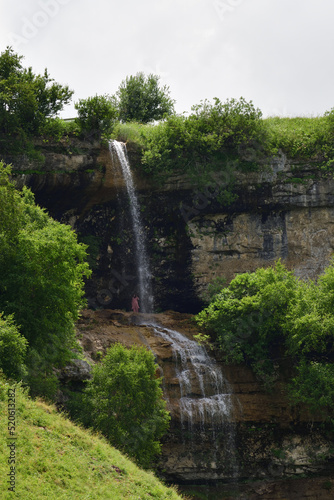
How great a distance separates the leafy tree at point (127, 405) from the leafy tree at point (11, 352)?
371 cm

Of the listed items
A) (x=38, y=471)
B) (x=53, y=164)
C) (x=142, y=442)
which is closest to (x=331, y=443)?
(x=142, y=442)

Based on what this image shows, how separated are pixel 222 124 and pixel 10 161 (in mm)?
13967

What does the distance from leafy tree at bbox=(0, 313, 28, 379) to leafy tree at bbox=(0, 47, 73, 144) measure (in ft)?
54.1

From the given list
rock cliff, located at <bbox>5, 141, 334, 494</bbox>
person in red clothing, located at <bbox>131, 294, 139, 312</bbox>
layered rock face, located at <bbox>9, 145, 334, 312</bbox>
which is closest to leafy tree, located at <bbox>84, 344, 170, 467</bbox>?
rock cliff, located at <bbox>5, 141, 334, 494</bbox>

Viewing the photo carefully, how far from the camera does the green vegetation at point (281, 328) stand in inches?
1069

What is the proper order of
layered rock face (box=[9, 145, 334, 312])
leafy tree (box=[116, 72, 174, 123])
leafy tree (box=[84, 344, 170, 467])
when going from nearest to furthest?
leafy tree (box=[84, 344, 170, 467]) → layered rock face (box=[9, 145, 334, 312]) → leafy tree (box=[116, 72, 174, 123])

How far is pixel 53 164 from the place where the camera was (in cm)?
3350

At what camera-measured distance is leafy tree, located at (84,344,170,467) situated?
20391 millimetres

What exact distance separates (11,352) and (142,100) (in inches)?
1375

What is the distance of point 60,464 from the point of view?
1474cm

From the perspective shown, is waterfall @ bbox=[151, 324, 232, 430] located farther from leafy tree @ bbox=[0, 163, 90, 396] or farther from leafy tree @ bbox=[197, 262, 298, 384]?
leafy tree @ bbox=[0, 163, 90, 396]

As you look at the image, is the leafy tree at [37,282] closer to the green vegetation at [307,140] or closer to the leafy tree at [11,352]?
the leafy tree at [11,352]

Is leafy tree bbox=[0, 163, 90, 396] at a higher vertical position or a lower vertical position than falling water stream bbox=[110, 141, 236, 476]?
higher

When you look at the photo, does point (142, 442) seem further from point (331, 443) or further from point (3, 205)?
point (331, 443)
